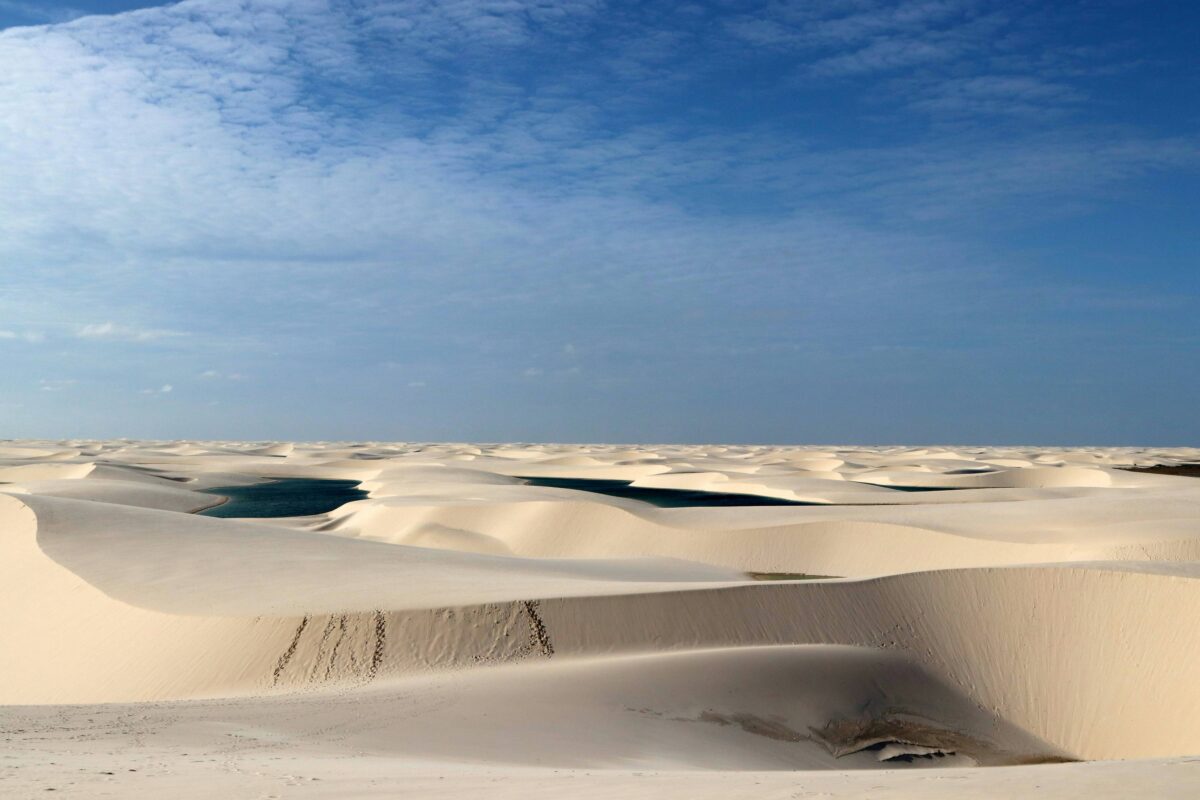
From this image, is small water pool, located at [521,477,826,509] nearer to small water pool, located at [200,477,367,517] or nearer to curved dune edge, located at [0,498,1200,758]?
small water pool, located at [200,477,367,517]

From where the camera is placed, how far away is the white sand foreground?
23.0ft

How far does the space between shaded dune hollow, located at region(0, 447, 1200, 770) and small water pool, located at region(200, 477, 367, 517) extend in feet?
66.7

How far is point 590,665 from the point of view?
12.6m

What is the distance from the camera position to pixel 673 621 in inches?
606

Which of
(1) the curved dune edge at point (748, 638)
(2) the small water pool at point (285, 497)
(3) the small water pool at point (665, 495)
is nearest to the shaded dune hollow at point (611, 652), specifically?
(1) the curved dune edge at point (748, 638)

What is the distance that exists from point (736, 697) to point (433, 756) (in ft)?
15.9

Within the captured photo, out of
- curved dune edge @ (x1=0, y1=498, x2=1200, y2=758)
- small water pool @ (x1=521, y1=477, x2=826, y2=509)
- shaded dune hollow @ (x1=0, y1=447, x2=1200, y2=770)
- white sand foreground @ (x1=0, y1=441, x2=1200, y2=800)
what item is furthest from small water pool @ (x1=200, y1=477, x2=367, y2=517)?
curved dune edge @ (x1=0, y1=498, x2=1200, y2=758)

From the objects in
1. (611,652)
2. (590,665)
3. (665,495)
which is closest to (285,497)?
(665,495)

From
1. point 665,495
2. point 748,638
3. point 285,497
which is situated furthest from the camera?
point 665,495

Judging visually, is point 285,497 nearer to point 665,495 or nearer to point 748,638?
point 665,495

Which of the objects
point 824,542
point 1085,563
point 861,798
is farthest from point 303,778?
point 824,542

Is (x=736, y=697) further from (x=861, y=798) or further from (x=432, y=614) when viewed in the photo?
(x=861, y=798)

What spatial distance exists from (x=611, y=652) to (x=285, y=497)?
132 ft

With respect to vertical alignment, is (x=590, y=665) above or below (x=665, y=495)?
above
